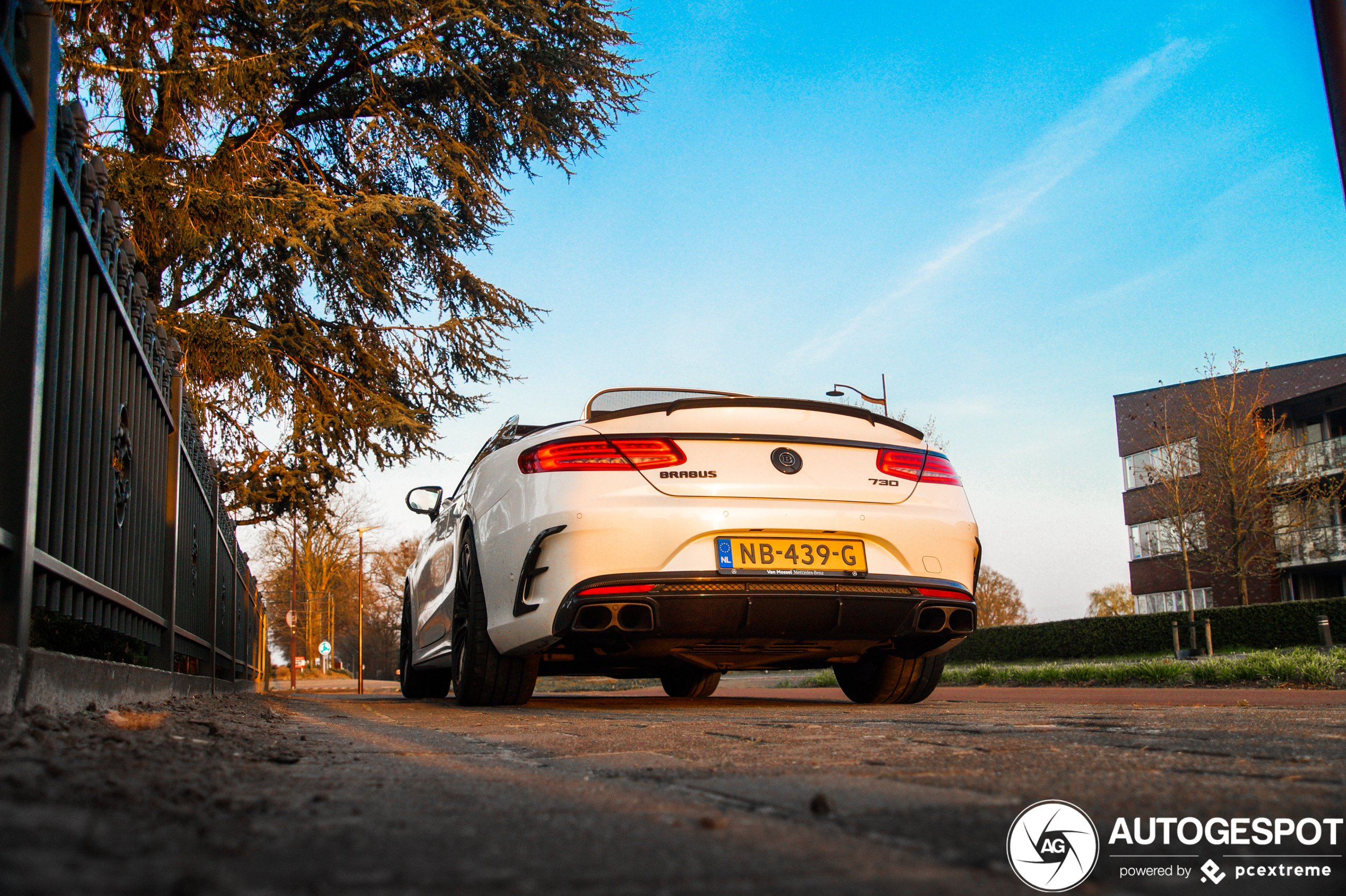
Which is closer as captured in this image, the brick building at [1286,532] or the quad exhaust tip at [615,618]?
the quad exhaust tip at [615,618]

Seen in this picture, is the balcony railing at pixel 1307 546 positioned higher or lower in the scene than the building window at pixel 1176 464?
lower

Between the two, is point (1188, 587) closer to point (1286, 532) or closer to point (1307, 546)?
point (1286, 532)

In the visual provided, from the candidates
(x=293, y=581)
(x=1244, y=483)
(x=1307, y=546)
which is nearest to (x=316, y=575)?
(x=293, y=581)

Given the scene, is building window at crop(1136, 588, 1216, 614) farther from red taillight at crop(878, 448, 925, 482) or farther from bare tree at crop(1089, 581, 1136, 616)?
red taillight at crop(878, 448, 925, 482)

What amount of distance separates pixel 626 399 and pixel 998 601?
136ft

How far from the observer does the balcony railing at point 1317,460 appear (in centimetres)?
2905

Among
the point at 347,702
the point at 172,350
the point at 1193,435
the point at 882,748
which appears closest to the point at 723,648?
the point at 882,748

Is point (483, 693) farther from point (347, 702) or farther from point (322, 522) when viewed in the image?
point (322, 522)

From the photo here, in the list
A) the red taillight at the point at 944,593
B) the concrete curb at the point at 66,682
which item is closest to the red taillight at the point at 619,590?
the red taillight at the point at 944,593

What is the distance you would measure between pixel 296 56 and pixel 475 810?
12432 mm

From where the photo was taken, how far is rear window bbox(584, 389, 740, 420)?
190 inches

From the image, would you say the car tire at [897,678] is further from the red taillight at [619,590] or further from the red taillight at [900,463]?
the red taillight at [619,590]

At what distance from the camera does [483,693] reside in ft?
16.7

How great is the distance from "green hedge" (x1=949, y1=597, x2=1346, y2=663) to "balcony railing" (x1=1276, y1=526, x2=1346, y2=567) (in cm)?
322
